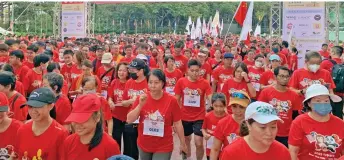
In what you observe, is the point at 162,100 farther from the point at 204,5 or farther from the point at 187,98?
the point at 204,5

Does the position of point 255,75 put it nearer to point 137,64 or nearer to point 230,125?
point 137,64

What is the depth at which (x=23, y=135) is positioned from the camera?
4129 mm

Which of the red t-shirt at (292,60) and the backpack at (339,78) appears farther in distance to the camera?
the red t-shirt at (292,60)

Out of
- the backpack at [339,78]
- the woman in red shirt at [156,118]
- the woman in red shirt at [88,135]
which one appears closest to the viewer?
the woman in red shirt at [88,135]

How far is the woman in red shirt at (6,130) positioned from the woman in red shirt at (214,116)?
2591 mm

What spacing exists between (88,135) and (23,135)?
2.16 ft

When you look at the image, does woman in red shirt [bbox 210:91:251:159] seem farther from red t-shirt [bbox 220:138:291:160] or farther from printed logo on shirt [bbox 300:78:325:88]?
printed logo on shirt [bbox 300:78:325:88]

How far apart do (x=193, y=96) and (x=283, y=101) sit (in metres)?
1.62

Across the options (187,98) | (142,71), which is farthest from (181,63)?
(142,71)

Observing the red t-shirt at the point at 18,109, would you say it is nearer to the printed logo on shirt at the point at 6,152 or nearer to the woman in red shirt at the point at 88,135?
the printed logo on shirt at the point at 6,152

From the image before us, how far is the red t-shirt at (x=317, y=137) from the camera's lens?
463 centimetres

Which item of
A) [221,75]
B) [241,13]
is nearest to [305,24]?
A: [241,13]

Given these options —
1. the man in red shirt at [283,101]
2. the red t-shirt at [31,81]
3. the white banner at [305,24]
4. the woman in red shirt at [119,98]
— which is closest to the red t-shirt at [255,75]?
the man in red shirt at [283,101]

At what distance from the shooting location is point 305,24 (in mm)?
15586
